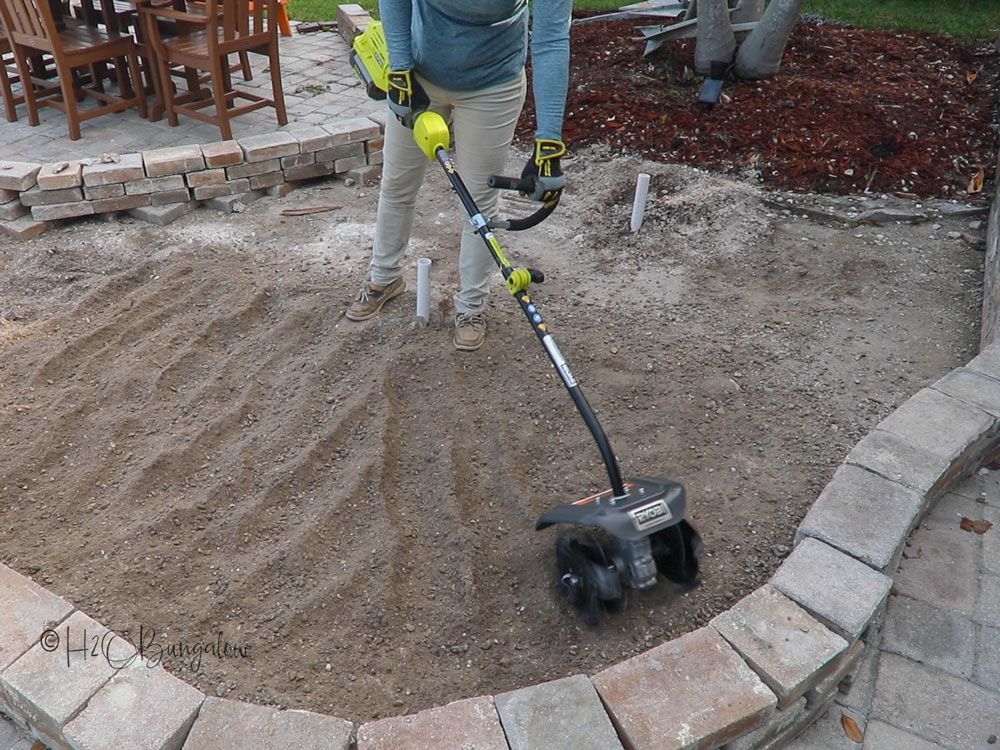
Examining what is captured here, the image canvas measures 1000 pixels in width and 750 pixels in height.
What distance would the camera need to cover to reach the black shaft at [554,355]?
222 cm

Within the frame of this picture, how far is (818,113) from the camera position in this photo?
520 cm

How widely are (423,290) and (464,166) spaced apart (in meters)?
0.58

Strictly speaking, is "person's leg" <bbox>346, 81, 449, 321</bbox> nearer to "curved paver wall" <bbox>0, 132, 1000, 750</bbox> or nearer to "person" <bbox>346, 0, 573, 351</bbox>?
"person" <bbox>346, 0, 573, 351</bbox>

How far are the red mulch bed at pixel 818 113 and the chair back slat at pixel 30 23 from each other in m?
2.87

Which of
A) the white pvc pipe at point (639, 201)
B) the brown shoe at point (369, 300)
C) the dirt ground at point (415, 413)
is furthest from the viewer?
the white pvc pipe at point (639, 201)

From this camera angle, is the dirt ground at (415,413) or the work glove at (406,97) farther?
the work glove at (406,97)

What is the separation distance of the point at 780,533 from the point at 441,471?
45.0 inches

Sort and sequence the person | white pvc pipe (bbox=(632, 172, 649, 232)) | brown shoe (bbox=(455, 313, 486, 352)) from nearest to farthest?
1. the person
2. brown shoe (bbox=(455, 313, 486, 352))
3. white pvc pipe (bbox=(632, 172, 649, 232))

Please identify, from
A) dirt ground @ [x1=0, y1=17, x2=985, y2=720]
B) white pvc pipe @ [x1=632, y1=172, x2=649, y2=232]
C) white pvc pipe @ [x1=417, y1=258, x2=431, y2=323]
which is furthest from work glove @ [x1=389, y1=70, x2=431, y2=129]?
white pvc pipe @ [x1=632, y1=172, x2=649, y2=232]

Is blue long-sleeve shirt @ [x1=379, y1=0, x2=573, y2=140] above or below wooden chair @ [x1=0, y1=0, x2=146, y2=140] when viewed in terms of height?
above

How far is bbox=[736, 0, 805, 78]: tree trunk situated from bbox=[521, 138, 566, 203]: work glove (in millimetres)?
3419

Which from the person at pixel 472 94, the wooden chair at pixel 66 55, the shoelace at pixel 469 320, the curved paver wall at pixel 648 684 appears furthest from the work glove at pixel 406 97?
the wooden chair at pixel 66 55

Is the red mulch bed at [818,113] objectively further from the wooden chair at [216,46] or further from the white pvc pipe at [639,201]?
the wooden chair at [216,46]

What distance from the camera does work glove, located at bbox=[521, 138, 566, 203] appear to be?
2.68m
